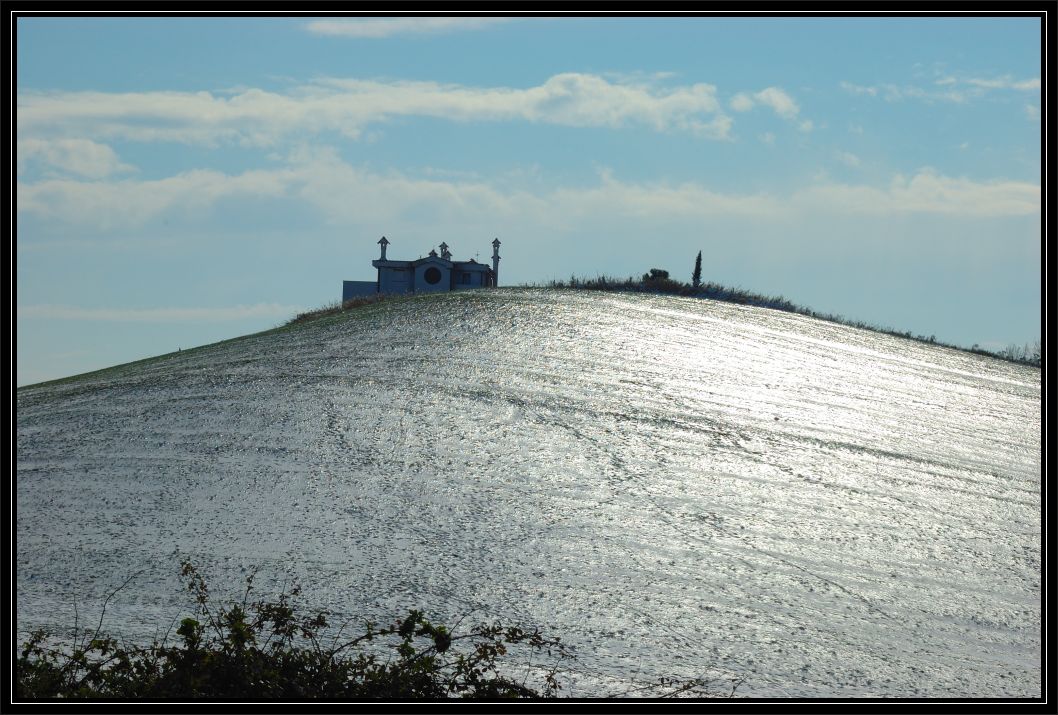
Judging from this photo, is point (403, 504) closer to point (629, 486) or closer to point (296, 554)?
point (296, 554)

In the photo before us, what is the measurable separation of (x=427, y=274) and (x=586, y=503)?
102 ft

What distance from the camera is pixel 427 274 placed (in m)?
38.3

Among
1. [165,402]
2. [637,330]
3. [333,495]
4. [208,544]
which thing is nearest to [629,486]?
[333,495]

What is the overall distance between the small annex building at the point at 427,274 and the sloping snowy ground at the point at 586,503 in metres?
23.9

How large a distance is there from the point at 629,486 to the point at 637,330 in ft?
24.9

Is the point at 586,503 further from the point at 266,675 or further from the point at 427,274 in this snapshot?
the point at 427,274

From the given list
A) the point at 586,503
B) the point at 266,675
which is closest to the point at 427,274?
the point at 586,503

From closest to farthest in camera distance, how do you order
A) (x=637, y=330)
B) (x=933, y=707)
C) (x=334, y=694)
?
1. (x=334, y=694)
2. (x=933, y=707)
3. (x=637, y=330)

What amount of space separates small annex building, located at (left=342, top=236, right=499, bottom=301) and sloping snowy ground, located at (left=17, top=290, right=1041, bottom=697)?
23.9 m

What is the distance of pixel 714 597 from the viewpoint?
6301 mm

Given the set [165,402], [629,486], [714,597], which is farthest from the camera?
[165,402]

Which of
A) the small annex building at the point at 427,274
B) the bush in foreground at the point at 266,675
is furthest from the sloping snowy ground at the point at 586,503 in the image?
the small annex building at the point at 427,274

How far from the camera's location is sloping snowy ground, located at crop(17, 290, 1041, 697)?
5902mm

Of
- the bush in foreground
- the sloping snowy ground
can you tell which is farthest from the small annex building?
the bush in foreground
